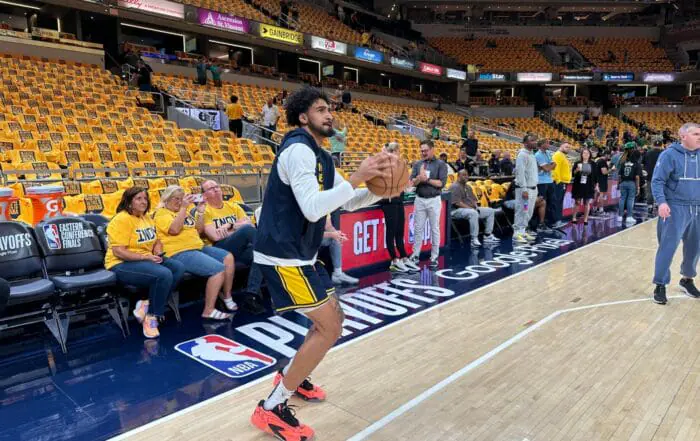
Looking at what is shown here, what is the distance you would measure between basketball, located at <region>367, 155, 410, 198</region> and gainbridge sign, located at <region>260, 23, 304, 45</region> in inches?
680

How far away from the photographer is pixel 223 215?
16.0 ft

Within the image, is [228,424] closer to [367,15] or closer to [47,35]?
[47,35]

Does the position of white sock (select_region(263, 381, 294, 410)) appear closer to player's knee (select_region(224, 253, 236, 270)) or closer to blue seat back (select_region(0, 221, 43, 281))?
player's knee (select_region(224, 253, 236, 270))

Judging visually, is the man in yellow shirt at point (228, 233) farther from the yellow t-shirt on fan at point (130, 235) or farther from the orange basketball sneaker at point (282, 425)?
the orange basketball sneaker at point (282, 425)

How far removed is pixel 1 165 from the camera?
6750mm

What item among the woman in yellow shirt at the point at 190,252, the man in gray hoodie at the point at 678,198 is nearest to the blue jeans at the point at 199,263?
the woman in yellow shirt at the point at 190,252

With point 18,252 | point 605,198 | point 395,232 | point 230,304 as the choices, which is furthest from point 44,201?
point 605,198

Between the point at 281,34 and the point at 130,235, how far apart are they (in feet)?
53.4

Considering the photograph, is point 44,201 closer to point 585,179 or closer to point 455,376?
point 455,376

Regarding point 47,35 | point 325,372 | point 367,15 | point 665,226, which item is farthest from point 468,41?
point 325,372

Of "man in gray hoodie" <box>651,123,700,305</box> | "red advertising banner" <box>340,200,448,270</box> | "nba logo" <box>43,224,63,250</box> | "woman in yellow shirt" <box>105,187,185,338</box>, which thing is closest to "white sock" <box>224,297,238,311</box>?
"woman in yellow shirt" <box>105,187,185,338</box>

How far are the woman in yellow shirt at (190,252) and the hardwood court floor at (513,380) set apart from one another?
1.36m

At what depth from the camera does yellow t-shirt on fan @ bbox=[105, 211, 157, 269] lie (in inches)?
153

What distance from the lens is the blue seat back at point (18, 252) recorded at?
363 cm
